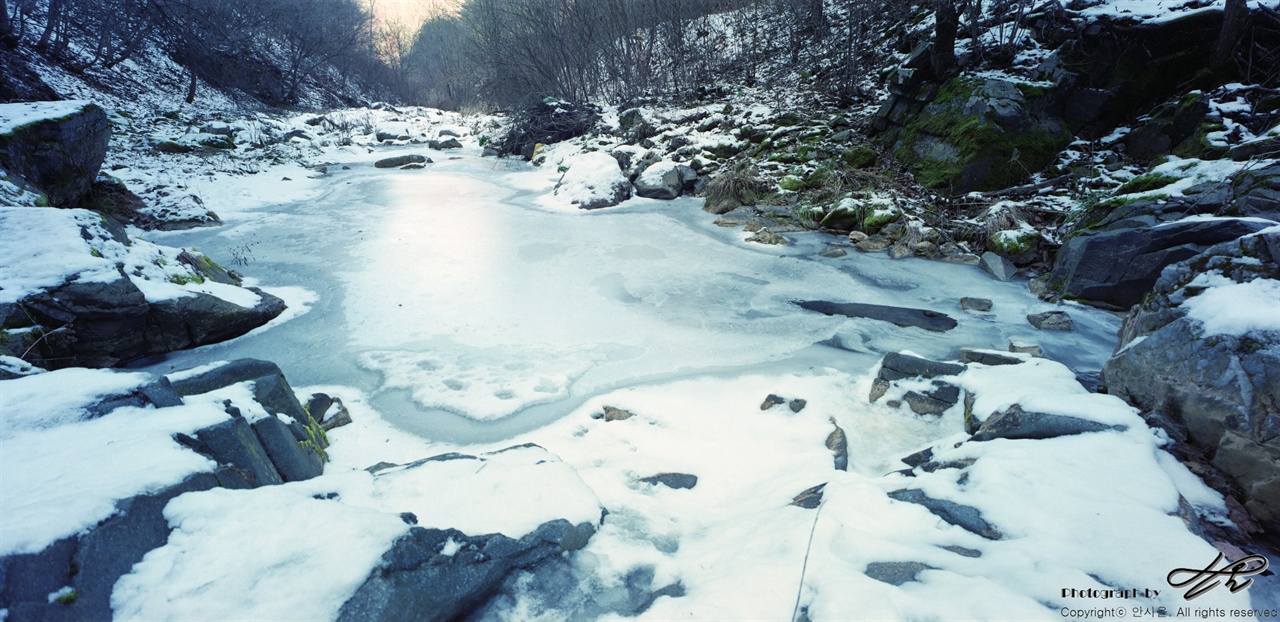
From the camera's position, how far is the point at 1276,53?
5.50m

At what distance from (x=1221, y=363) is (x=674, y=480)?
92.3 inches

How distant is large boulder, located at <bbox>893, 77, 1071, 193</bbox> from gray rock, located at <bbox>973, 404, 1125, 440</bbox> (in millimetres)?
5675

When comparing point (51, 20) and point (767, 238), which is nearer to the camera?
point (767, 238)

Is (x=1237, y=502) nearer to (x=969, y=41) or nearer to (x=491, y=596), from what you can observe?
(x=491, y=596)

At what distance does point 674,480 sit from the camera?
256 cm

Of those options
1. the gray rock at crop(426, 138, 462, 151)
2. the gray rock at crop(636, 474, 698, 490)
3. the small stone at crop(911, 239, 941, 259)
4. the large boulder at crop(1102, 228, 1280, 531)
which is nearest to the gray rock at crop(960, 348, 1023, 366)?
the large boulder at crop(1102, 228, 1280, 531)

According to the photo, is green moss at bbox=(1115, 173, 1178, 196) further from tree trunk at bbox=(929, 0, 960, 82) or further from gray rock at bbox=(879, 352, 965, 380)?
gray rock at bbox=(879, 352, 965, 380)

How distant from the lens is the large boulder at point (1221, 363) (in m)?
1.93

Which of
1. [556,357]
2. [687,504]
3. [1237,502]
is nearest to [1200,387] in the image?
[1237,502]

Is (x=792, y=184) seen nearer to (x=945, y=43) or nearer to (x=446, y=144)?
(x=945, y=43)

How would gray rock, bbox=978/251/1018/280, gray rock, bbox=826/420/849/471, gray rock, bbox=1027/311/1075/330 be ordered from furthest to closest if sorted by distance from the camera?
gray rock, bbox=978/251/1018/280
gray rock, bbox=1027/311/1075/330
gray rock, bbox=826/420/849/471

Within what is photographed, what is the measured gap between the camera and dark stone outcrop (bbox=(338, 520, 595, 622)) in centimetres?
140

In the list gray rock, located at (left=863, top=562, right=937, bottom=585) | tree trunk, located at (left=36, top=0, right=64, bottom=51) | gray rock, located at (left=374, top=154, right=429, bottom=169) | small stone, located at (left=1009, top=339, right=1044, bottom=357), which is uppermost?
tree trunk, located at (left=36, top=0, right=64, bottom=51)
